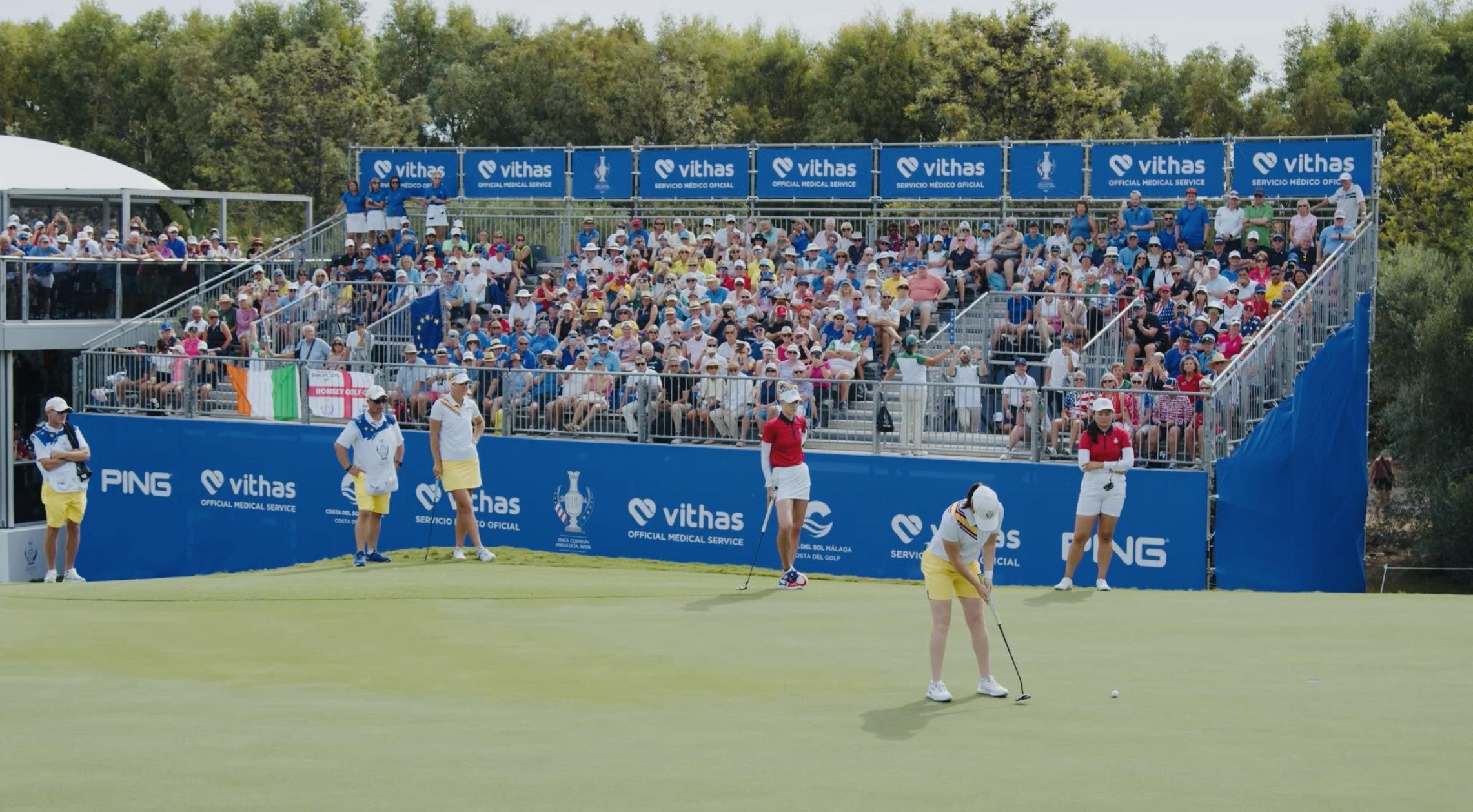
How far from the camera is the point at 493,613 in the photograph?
1407 cm

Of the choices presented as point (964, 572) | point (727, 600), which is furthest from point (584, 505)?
point (964, 572)

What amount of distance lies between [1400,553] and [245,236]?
142 feet

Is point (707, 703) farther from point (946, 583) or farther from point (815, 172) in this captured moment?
point (815, 172)

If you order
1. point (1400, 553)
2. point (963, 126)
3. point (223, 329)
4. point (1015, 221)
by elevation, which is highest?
point (963, 126)

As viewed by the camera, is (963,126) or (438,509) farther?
(963,126)

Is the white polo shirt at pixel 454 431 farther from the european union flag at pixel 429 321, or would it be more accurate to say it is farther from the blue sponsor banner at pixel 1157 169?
the blue sponsor banner at pixel 1157 169

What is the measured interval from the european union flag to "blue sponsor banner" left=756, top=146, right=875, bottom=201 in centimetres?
577

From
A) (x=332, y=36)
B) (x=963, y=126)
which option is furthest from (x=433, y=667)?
(x=332, y=36)

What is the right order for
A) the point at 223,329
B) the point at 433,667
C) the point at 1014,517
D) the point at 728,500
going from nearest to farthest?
the point at 433,667, the point at 1014,517, the point at 728,500, the point at 223,329

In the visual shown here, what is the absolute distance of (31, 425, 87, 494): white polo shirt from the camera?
19.3 m

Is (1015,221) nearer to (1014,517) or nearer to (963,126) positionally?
(1014,517)

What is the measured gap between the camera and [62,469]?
19.6 meters

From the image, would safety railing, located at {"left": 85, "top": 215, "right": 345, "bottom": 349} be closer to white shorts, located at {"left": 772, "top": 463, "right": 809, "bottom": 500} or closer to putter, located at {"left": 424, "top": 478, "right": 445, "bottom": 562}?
putter, located at {"left": 424, "top": 478, "right": 445, "bottom": 562}

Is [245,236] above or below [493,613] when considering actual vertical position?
above
